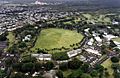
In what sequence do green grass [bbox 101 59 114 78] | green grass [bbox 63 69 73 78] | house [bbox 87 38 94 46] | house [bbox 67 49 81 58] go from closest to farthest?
green grass [bbox 63 69 73 78] → green grass [bbox 101 59 114 78] → house [bbox 67 49 81 58] → house [bbox 87 38 94 46]

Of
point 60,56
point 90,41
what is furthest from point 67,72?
point 90,41

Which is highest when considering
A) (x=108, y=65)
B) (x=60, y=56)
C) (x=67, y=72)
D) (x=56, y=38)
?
(x=60, y=56)

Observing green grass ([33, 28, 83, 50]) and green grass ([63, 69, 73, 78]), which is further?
green grass ([33, 28, 83, 50])

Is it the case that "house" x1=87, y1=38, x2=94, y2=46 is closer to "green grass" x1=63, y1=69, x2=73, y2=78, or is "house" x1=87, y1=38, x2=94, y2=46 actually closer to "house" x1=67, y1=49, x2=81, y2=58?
"house" x1=67, y1=49, x2=81, y2=58

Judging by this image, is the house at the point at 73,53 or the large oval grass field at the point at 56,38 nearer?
the house at the point at 73,53

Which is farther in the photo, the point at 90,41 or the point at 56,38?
the point at 56,38

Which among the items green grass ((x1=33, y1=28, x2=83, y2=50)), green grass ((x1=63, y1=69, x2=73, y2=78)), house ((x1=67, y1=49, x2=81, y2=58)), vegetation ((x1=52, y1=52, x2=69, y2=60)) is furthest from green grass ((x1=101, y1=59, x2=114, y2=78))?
green grass ((x1=33, y1=28, x2=83, y2=50))

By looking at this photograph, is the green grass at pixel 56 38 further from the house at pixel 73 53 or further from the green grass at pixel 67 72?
the green grass at pixel 67 72

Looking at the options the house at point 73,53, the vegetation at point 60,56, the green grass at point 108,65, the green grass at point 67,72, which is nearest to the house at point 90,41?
the house at point 73,53

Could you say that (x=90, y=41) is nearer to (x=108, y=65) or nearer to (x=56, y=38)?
(x=56, y=38)
